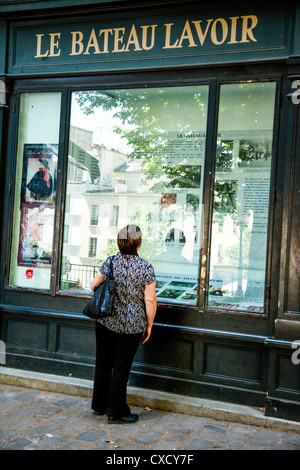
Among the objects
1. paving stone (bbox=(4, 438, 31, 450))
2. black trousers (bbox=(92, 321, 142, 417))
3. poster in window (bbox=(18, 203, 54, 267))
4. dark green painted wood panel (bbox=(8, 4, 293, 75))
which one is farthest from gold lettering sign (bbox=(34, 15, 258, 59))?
paving stone (bbox=(4, 438, 31, 450))

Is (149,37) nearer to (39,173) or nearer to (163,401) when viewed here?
(39,173)

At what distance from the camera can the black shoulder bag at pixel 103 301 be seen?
445 centimetres

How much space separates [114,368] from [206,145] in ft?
7.96

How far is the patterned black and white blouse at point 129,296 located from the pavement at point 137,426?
0.89 metres

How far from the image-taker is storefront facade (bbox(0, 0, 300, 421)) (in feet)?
16.1

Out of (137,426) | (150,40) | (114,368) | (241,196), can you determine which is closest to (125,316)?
(114,368)

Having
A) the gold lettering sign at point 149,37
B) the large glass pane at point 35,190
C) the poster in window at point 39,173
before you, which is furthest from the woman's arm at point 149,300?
the gold lettering sign at point 149,37

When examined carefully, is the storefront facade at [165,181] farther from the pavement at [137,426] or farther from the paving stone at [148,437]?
the paving stone at [148,437]

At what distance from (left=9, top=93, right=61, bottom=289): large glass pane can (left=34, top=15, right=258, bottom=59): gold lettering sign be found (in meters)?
0.59

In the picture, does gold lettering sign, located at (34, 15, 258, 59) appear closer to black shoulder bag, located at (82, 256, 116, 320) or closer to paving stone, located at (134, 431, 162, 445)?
black shoulder bag, located at (82, 256, 116, 320)

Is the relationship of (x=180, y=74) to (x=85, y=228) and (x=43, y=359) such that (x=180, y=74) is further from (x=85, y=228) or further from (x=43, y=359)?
(x=43, y=359)

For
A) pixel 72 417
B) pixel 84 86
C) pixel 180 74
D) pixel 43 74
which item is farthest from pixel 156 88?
pixel 72 417

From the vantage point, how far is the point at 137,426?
14.8 ft

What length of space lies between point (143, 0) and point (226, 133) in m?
1.68
